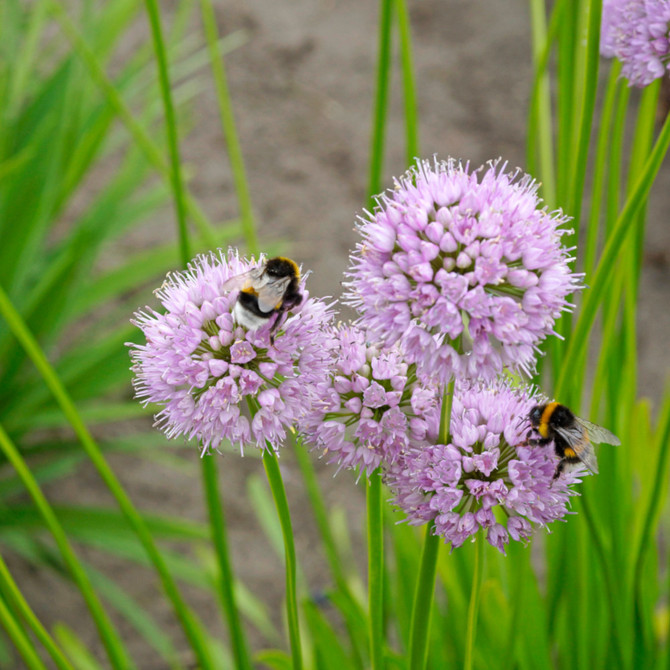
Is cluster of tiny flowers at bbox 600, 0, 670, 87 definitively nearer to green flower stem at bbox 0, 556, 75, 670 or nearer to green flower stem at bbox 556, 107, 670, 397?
green flower stem at bbox 556, 107, 670, 397

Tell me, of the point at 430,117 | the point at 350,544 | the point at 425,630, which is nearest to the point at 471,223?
the point at 425,630

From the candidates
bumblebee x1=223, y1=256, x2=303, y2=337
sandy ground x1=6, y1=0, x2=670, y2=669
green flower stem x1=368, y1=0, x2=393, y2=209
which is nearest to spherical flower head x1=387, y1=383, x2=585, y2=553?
bumblebee x1=223, y1=256, x2=303, y2=337

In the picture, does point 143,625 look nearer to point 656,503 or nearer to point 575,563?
point 575,563

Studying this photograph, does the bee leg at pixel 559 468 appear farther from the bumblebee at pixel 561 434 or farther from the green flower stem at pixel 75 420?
the green flower stem at pixel 75 420

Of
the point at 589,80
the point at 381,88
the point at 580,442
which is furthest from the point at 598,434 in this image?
the point at 381,88

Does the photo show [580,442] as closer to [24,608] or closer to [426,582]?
[426,582]

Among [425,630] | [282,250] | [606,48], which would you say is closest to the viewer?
[425,630]
